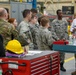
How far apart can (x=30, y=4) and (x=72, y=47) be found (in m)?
12.0

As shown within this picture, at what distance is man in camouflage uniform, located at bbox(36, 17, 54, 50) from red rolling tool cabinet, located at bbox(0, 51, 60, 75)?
211 centimetres

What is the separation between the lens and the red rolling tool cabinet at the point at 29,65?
10.4 feet

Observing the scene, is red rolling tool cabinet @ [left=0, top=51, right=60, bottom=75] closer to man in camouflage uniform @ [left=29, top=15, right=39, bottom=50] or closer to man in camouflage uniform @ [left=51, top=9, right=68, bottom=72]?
man in camouflage uniform @ [left=29, top=15, right=39, bottom=50]

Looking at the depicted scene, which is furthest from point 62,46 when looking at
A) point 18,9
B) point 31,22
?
point 18,9

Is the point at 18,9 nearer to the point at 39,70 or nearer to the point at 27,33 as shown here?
the point at 27,33

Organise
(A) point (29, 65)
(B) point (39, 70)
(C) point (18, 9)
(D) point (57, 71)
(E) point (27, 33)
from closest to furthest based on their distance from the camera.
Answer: (A) point (29, 65) → (B) point (39, 70) → (D) point (57, 71) → (E) point (27, 33) → (C) point (18, 9)

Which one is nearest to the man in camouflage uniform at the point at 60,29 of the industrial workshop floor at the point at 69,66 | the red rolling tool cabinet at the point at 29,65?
the industrial workshop floor at the point at 69,66

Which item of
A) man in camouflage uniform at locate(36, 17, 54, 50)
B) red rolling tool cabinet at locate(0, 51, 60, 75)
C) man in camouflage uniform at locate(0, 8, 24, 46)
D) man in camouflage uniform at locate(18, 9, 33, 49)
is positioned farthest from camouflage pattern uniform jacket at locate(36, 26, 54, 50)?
red rolling tool cabinet at locate(0, 51, 60, 75)

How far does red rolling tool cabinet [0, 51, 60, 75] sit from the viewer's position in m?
3.17

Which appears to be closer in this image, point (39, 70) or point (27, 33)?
point (39, 70)

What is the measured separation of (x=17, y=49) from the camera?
3484 mm

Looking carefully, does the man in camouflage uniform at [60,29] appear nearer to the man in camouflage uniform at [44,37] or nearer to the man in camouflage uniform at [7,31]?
the man in camouflage uniform at [44,37]

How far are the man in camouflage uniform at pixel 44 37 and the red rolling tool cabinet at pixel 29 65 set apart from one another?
82.9 inches

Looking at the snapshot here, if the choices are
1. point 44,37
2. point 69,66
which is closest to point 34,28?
point 44,37
